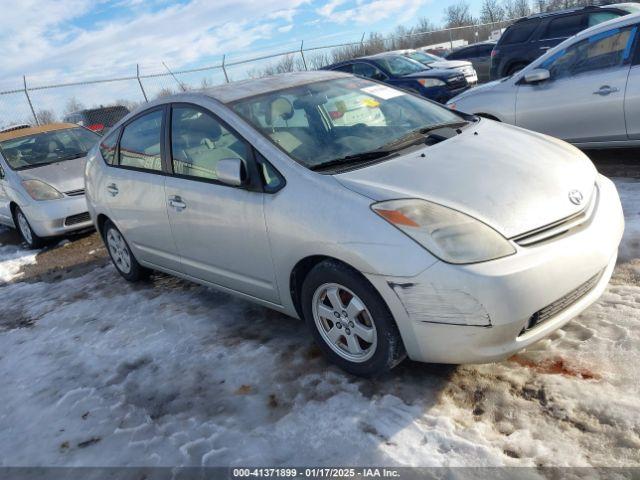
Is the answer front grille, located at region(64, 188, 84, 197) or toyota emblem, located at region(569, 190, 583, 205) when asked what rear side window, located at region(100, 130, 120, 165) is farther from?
toyota emblem, located at region(569, 190, 583, 205)

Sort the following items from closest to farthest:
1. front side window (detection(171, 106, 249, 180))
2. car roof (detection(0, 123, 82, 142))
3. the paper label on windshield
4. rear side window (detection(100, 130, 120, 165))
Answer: front side window (detection(171, 106, 249, 180)), the paper label on windshield, rear side window (detection(100, 130, 120, 165)), car roof (detection(0, 123, 82, 142))

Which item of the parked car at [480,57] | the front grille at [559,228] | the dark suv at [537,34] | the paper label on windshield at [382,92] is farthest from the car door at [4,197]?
the parked car at [480,57]

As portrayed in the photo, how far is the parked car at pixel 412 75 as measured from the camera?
11422 millimetres

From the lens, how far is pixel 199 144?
3744mm

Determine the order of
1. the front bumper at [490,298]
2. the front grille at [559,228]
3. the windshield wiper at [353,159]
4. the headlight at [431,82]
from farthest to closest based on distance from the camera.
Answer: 1. the headlight at [431,82]
2. the windshield wiper at [353,159]
3. the front grille at [559,228]
4. the front bumper at [490,298]

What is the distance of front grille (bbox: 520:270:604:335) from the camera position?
99.7 inches

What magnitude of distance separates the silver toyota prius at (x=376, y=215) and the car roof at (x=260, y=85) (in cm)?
2

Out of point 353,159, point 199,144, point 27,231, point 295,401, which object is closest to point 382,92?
point 353,159

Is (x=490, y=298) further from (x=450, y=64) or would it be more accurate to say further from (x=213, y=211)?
(x=450, y=64)

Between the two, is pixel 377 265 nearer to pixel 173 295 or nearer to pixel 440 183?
pixel 440 183

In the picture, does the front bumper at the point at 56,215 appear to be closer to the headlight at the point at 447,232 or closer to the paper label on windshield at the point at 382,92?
the paper label on windshield at the point at 382,92

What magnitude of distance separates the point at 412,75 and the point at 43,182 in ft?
25.3

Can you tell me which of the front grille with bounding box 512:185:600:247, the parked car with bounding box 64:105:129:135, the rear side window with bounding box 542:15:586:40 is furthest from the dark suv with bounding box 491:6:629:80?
the parked car with bounding box 64:105:129:135

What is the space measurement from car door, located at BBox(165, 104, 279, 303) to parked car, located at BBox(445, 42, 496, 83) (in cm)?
1578
